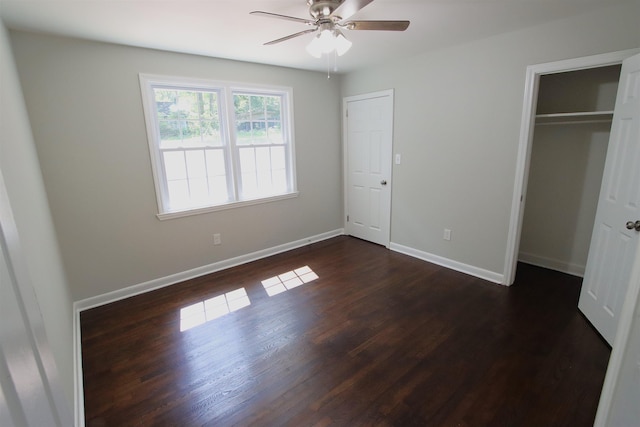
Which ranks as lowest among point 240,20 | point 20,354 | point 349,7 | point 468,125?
point 20,354

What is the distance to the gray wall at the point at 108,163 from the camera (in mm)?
2467

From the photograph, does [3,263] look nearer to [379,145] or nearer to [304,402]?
[304,402]

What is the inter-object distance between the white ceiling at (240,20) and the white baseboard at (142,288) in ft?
7.58

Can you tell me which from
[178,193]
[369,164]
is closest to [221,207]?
[178,193]

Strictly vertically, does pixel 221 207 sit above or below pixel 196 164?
below

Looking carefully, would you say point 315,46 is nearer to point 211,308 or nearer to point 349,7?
point 349,7

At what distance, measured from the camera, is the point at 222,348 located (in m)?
2.25

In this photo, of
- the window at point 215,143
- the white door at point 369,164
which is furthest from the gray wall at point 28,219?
the white door at point 369,164

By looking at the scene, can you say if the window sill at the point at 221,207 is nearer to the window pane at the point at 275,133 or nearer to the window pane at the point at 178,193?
the window pane at the point at 178,193

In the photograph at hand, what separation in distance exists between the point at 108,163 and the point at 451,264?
3768 millimetres

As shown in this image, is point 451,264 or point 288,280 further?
point 451,264

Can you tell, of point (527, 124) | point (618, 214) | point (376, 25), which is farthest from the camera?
point (527, 124)

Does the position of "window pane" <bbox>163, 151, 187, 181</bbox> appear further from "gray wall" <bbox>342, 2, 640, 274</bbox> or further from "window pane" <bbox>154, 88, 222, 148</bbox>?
"gray wall" <bbox>342, 2, 640, 274</bbox>

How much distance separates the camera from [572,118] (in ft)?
9.71
